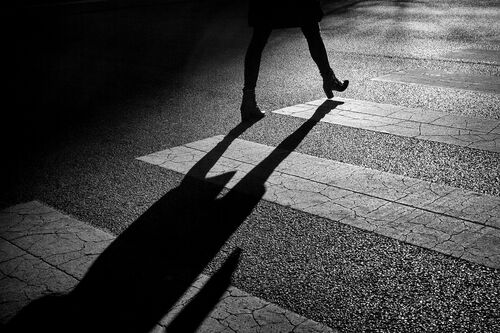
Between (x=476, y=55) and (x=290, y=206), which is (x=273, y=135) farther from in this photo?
(x=476, y=55)

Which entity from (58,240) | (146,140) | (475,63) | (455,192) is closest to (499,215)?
(455,192)

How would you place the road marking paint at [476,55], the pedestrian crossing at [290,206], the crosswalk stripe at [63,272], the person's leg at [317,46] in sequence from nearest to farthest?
the crosswalk stripe at [63,272], the pedestrian crossing at [290,206], the person's leg at [317,46], the road marking paint at [476,55]

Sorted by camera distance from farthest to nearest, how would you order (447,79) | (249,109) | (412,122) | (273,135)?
(447,79) → (249,109) → (412,122) → (273,135)

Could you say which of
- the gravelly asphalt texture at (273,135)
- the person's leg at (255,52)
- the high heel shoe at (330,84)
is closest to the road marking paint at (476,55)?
the gravelly asphalt texture at (273,135)

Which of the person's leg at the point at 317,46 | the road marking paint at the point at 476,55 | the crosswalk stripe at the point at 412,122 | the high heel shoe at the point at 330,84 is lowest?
the road marking paint at the point at 476,55

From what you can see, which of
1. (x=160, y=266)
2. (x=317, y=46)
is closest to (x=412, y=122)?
(x=317, y=46)

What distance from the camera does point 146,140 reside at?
5.71 meters

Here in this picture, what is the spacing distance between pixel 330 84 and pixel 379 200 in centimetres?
290

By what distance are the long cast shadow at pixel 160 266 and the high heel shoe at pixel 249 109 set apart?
1554 mm

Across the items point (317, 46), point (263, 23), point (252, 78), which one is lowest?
point (252, 78)

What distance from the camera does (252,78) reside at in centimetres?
642

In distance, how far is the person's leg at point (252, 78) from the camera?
20.6ft

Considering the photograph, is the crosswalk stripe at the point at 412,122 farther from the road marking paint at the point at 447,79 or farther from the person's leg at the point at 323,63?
the road marking paint at the point at 447,79

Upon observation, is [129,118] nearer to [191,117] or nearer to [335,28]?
[191,117]
